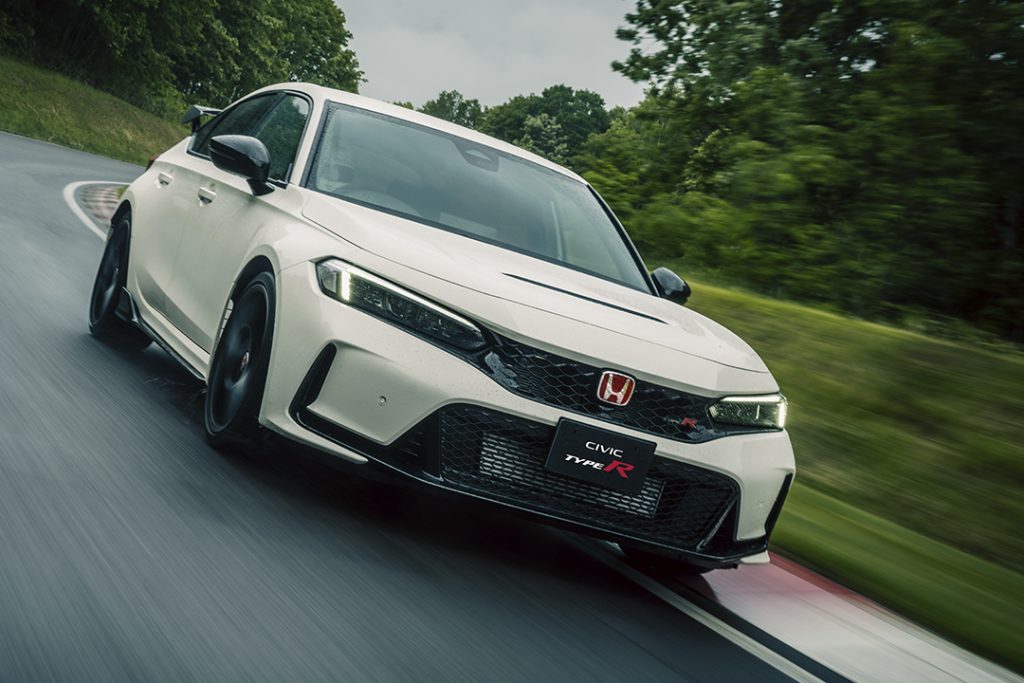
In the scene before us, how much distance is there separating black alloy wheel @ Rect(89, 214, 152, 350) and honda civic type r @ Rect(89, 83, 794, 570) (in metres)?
1.69

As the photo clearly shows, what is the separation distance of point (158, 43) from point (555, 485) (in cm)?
5180

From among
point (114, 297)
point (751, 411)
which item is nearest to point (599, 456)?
point (751, 411)

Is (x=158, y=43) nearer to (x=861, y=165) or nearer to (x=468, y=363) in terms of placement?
(x=861, y=165)

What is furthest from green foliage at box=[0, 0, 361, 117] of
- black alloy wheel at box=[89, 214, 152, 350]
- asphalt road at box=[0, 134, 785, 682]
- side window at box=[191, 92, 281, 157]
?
asphalt road at box=[0, 134, 785, 682]

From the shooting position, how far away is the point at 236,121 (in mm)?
6316

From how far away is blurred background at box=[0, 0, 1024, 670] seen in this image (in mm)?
5844

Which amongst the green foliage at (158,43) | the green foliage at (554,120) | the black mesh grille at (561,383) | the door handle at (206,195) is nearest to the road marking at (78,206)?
the door handle at (206,195)

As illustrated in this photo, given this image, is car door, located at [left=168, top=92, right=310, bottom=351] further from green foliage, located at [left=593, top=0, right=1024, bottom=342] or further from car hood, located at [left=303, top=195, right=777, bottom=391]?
green foliage, located at [left=593, top=0, right=1024, bottom=342]

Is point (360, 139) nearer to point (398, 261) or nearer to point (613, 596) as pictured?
point (398, 261)

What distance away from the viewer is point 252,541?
3.75 metres

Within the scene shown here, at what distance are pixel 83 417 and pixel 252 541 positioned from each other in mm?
1638

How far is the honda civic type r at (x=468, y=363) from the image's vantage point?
3.82m

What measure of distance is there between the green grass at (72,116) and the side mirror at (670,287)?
106 ft

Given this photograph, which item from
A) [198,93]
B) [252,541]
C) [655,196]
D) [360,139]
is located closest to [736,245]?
[655,196]
